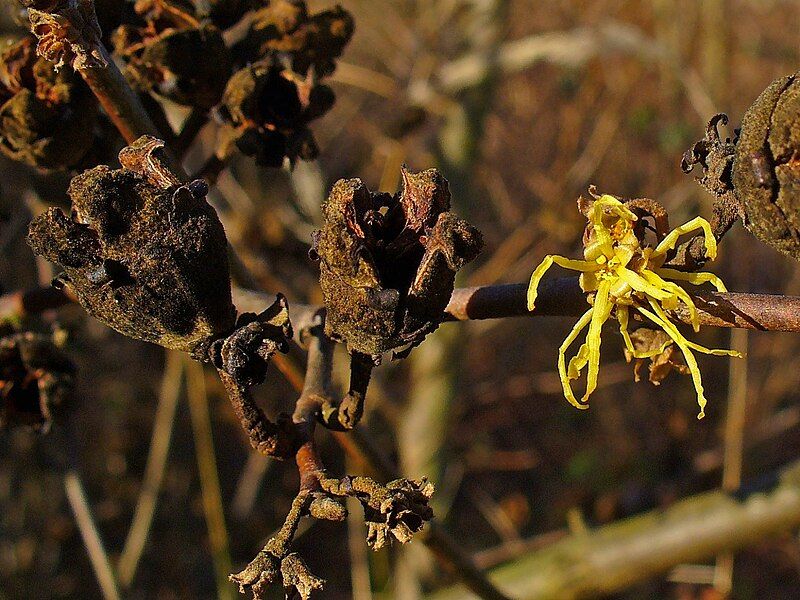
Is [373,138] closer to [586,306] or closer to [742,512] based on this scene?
[742,512]

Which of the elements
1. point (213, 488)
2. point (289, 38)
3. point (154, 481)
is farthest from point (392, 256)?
point (154, 481)

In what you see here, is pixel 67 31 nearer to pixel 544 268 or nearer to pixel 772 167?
pixel 544 268

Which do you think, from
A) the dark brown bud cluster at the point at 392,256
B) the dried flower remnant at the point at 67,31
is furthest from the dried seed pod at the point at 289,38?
the dark brown bud cluster at the point at 392,256

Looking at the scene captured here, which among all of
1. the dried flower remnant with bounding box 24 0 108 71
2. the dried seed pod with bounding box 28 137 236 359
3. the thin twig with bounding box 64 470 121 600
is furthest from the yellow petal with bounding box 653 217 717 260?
the thin twig with bounding box 64 470 121 600

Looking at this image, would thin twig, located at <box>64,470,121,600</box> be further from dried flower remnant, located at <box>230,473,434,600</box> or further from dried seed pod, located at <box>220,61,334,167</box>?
dried flower remnant, located at <box>230,473,434,600</box>

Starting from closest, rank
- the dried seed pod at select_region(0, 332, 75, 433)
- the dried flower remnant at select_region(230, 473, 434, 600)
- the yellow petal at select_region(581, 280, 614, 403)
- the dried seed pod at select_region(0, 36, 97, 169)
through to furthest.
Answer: the dried flower remnant at select_region(230, 473, 434, 600)
the yellow petal at select_region(581, 280, 614, 403)
the dried seed pod at select_region(0, 36, 97, 169)
the dried seed pod at select_region(0, 332, 75, 433)

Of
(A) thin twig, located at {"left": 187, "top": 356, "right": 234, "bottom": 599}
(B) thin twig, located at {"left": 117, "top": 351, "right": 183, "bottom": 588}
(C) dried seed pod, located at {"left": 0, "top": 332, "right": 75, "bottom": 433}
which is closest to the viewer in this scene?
(C) dried seed pod, located at {"left": 0, "top": 332, "right": 75, "bottom": 433}

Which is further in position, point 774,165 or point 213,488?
point 213,488
